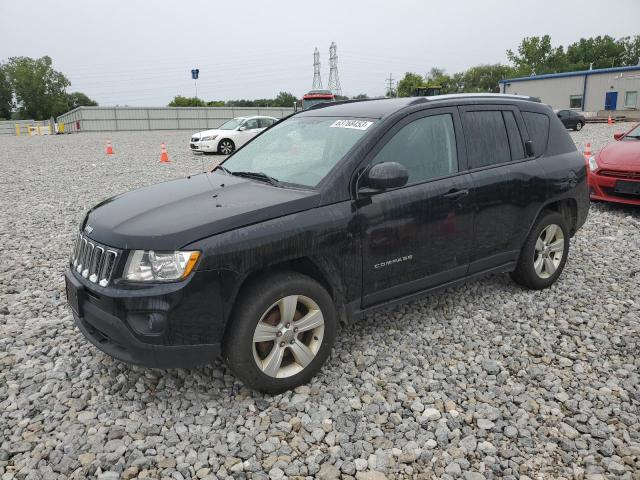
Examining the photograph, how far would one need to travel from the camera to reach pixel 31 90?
84.8 metres

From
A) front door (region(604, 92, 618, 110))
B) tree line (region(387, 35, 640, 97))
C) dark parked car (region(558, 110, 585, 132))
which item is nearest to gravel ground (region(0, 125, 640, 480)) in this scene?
dark parked car (region(558, 110, 585, 132))

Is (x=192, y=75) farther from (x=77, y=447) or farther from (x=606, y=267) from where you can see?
(x=77, y=447)

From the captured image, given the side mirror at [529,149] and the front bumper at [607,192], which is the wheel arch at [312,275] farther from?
the front bumper at [607,192]

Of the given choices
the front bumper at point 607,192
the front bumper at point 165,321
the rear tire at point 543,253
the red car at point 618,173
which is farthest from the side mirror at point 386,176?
the red car at point 618,173

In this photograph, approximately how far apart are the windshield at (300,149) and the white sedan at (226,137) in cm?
1395

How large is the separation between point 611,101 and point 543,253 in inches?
1804

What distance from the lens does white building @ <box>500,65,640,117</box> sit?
137 ft

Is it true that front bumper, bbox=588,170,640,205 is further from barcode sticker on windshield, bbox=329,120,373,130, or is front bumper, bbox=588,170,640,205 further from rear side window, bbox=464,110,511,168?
barcode sticker on windshield, bbox=329,120,373,130

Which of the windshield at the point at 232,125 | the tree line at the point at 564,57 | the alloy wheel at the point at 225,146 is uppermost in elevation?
the tree line at the point at 564,57

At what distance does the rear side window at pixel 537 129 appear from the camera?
4723mm

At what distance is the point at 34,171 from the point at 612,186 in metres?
14.6

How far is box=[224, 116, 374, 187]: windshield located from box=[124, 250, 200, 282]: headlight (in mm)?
1053

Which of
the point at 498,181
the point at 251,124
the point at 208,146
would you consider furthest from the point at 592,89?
the point at 498,181

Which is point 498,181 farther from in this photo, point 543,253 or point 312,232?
point 312,232
